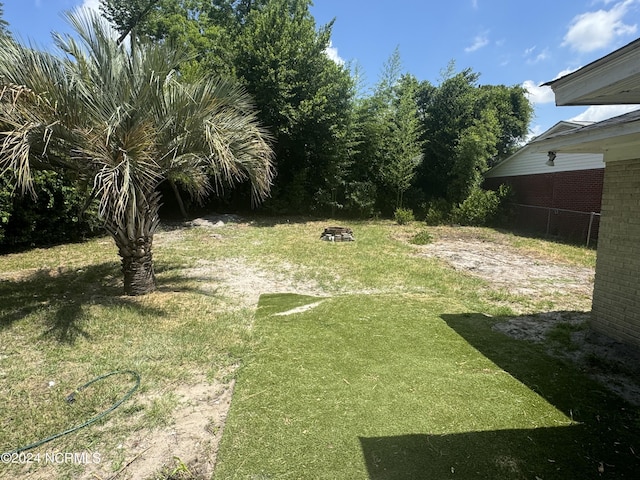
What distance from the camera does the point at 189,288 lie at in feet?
17.9

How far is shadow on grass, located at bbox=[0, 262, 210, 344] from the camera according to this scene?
3955 mm

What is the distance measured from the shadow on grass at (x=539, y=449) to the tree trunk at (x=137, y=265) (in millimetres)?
3855

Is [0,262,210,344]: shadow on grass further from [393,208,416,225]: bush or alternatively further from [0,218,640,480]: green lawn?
[393,208,416,225]: bush

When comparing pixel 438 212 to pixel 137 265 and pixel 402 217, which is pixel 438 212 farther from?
pixel 137 265

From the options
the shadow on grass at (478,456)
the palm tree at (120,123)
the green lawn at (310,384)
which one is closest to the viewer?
the shadow on grass at (478,456)

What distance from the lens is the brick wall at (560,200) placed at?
416 inches

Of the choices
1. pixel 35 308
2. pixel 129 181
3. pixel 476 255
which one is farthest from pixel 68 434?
pixel 476 255

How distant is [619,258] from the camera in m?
3.50

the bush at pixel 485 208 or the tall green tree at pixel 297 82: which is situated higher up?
the tall green tree at pixel 297 82

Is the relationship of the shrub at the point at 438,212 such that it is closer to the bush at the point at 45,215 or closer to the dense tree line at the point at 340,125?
the dense tree line at the point at 340,125

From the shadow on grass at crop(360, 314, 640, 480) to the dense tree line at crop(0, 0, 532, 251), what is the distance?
1151cm

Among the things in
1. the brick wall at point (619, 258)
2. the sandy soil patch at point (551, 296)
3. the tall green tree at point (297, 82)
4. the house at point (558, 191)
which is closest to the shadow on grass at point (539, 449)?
the sandy soil patch at point (551, 296)

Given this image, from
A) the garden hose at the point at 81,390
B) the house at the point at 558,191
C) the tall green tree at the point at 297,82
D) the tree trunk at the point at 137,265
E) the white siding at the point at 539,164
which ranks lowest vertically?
the garden hose at the point at 81,390

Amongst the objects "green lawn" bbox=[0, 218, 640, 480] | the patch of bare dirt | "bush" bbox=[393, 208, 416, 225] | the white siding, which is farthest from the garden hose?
"bush" bbox=[393, 208, 416, 225]
